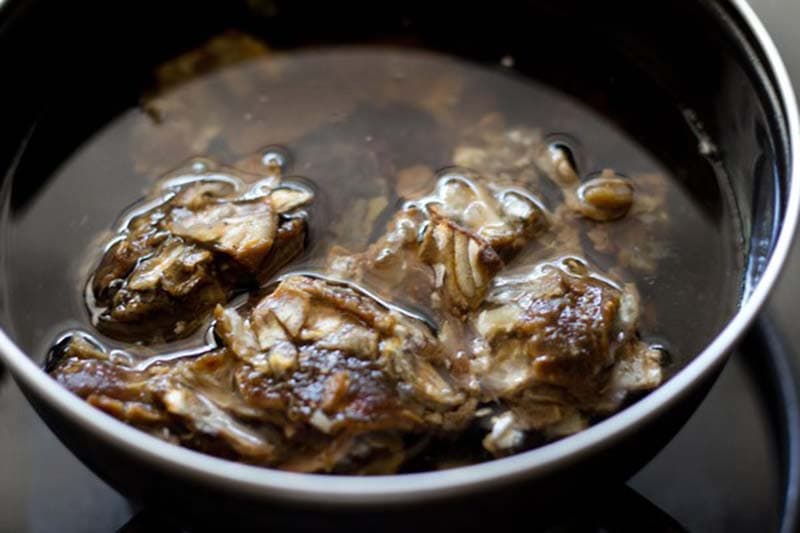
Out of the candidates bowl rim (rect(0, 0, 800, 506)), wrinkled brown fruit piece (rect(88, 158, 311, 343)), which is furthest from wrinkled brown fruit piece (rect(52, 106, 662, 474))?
bowl rim (rect(0, 0, 800, 506))

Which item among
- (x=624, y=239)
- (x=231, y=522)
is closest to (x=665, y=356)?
(x=624, y=239)

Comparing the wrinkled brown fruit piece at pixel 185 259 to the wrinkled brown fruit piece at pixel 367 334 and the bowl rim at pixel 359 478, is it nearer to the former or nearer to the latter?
the wrinkled brown fruit piece at pixel 367 334

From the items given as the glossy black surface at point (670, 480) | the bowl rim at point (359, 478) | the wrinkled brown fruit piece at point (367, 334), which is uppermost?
the bowl rim at point (359, 478)

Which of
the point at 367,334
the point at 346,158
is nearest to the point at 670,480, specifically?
the point at 367,334

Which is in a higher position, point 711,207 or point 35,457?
point 711,207

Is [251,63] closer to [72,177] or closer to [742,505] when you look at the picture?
[72,177]

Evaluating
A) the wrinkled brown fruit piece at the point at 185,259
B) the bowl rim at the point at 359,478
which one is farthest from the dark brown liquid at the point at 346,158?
the bowl rim at the point at 359,478
